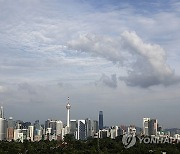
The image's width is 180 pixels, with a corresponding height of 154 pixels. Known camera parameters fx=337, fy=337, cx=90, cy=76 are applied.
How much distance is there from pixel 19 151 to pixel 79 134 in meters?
67.4

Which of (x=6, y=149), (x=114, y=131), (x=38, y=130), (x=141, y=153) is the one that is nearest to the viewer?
(x=141, y=153)

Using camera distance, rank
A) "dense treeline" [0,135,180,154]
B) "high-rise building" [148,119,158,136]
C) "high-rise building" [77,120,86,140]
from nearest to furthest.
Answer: "dense treeline" [0,135,180,154] < "high-rise building" [148,119,158,136] < "high-rise building" [77,120,86,140]

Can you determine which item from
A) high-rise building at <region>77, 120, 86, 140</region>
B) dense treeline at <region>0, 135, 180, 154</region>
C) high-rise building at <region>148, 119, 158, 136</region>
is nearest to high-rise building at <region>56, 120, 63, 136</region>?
high-rise building at <region>77, 120, 86, 140</region>

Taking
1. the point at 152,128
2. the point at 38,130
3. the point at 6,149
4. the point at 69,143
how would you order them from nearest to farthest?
the point at 6,149
the point at 69,143
the point at 152,128
the point at 38,130

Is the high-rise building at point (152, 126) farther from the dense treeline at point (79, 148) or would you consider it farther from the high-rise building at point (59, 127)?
the dense treeline at point (79, 148)

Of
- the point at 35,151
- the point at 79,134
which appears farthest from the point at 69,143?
the point at 79,134

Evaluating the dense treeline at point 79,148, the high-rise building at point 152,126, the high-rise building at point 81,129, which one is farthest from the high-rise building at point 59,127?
the dense treeline at point 79,148

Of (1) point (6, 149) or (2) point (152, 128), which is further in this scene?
(2) point (152, 128)

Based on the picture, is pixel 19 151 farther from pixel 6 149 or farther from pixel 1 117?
pixel 1 117

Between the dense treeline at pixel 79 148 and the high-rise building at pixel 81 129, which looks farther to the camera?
the high-rise building at pixel 81 129

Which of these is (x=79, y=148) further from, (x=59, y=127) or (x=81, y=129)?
(x=81, y=129)

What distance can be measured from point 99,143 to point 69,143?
3.89 meters

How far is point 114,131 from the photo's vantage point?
3172 inches

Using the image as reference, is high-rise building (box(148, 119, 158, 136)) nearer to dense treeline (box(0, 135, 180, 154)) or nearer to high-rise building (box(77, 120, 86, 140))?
high-rise building (box(77, 120, 86, 140))
